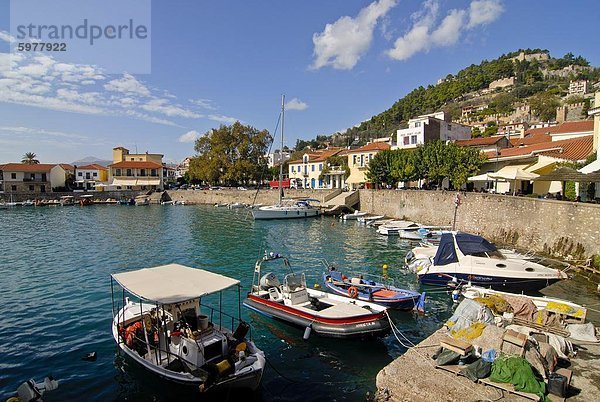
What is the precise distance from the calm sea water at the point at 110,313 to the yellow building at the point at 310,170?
34.7 m

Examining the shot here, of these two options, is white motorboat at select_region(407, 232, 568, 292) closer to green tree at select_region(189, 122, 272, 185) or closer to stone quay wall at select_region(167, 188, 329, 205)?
stone quay wall at select_region(167, 188, 329, 205)

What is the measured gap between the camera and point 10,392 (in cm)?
1058

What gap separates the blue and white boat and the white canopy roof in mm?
7054

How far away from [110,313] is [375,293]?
11935mm

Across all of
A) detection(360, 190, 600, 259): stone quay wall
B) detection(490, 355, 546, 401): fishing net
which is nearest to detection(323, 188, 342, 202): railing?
detection(360, 190, 600, 259): stone quay wall

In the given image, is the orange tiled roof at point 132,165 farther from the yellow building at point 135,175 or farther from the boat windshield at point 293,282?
the boat windshield at point 293,282

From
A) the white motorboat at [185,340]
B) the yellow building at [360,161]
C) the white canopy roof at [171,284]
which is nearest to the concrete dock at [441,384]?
the white motorboat at [185,340]

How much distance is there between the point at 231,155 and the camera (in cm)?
8681

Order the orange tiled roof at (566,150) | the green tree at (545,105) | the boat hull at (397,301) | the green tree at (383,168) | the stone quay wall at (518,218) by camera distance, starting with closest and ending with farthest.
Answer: the boat hull at (397,301) < the stone quay wall at (518,218) < the orange tiled roof at (566,150) < the green tree at (383,168) < the green tree at (545,105)

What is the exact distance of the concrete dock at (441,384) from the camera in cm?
789

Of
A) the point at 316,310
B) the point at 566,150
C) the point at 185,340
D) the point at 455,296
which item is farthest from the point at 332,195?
the point at 185,340

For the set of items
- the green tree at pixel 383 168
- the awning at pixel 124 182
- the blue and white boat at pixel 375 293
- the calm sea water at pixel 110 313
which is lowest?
the calm sea water at pixel 110 313

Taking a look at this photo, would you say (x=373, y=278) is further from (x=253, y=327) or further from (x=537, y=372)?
(x=537, y=372)

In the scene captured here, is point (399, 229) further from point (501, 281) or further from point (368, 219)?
point (501, 281)
